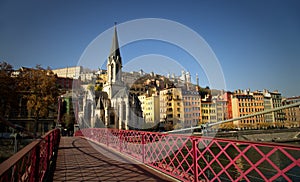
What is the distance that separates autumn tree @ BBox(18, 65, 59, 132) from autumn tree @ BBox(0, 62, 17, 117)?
1.04m

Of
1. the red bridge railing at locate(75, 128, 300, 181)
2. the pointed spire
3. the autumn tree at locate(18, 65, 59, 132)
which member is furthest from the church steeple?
the red bridge railing at locate(75, 128, 300, 181)

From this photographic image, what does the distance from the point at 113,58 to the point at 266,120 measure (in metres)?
52.7

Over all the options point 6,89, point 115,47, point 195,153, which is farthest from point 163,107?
point 195,153

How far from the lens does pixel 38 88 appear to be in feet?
80.6

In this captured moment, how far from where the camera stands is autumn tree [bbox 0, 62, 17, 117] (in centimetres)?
2205

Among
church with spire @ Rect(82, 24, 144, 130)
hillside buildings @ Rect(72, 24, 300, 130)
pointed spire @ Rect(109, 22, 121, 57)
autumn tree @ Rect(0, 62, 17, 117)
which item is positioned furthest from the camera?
pointed spire @ Rect(109, 22, 121, 57)

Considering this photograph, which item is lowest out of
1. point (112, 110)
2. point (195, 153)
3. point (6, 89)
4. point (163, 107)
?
point (195, 153)

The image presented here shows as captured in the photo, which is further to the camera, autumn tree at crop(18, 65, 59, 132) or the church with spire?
the church with spire

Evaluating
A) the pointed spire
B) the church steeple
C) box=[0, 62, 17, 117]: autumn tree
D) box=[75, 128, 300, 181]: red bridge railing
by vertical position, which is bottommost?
box=[75, 128, 300, 181]: red bridge railing

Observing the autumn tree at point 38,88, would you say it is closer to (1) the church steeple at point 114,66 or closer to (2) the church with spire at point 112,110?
(2) the church with spire at point 112,110

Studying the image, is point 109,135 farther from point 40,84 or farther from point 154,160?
point 40,84

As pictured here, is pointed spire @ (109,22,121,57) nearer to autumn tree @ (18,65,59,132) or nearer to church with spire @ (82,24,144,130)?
church with spire @ (82,24,144,130)

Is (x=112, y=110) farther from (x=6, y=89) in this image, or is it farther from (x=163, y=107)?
(x=6, y=89)

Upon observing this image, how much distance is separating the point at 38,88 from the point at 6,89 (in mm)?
3238
